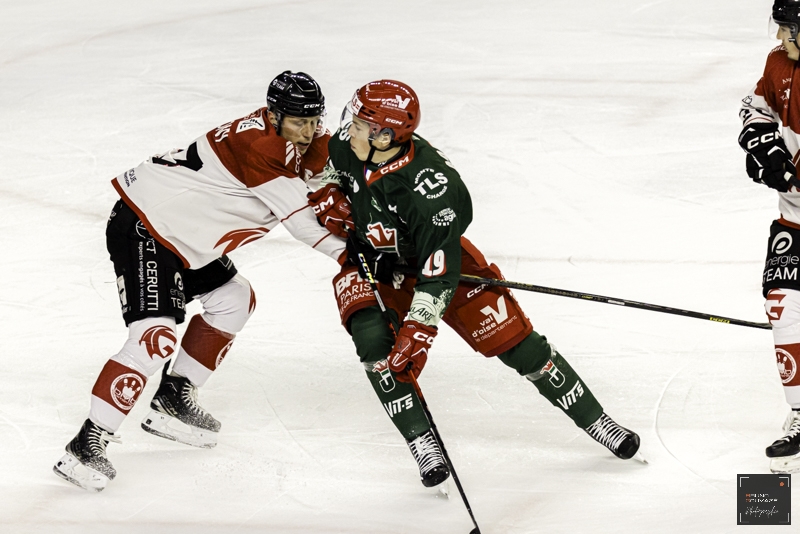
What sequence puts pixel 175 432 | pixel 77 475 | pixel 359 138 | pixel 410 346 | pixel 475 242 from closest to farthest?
pixel 410 346, pixel 359 138, pixel 77 475, pixel 175 432, pixel 475 242

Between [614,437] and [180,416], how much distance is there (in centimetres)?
139

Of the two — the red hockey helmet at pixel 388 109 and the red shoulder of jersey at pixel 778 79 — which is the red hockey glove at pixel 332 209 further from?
the red shoulder of jersey at pixel 778 79

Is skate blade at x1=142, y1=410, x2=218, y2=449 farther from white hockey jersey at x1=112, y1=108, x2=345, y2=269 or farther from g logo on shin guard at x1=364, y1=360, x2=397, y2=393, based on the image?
g logo on shin guard at x1=364, y1=360, x2=397, y2=393

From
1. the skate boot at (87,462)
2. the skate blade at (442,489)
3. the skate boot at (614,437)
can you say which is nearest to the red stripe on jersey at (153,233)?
the skate boot at (87,462)

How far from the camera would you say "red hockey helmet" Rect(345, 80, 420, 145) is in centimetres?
298

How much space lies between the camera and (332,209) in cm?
324

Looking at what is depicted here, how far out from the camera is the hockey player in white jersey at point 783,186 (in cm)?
310

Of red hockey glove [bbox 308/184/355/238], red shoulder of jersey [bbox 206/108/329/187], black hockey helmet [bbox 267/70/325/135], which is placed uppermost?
black hockey helmet [bbox 267/70/325/135]

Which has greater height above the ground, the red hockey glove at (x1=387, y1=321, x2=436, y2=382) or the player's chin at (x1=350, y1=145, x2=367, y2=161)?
the player's chin at (x1=350, y1=145, x2=367, y2=161)

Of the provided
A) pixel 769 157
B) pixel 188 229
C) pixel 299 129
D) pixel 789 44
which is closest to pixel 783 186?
pixel 769 157

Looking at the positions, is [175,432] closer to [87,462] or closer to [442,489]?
[87,462]

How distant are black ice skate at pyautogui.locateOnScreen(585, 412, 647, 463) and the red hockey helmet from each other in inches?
41.5

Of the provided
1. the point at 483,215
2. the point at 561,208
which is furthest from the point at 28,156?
the point at 561,208

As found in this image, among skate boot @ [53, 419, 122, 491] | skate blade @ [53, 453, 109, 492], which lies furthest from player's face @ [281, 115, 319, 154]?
skate blade @ [53, 453, 109, 492]
